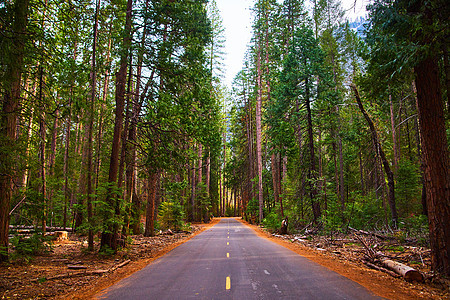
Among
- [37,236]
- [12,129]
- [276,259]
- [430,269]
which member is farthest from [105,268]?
[430,269]

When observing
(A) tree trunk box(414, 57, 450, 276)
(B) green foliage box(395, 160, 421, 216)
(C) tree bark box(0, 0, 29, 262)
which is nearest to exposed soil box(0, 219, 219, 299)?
(C) tree bark box(0, 0, 29, 262)

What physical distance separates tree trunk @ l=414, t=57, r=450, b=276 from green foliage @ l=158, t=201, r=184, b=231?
1951cm

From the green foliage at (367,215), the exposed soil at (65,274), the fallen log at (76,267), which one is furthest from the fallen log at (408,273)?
the green foliage at (367,215)

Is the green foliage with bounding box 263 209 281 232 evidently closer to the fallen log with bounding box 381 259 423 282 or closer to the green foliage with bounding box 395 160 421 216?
the green foliage with bounding box 395 160 421 216

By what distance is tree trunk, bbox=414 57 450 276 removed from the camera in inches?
285

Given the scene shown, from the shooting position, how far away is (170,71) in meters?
11.9

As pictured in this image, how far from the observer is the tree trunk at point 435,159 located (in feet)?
23.7

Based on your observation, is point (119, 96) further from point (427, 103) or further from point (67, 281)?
point (427, 103)

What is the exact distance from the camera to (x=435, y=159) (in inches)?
294

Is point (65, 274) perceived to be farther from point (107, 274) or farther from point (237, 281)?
point (237, 281)

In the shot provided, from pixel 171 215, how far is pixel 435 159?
67.5ft

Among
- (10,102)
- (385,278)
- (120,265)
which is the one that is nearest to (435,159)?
(385,278)

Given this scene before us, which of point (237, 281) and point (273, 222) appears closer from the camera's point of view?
point (237, 281)

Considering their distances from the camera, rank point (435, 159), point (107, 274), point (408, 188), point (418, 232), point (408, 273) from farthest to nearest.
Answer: point (408, 188) < point (418, 232) < point (107, 274) < point (435, 159) < point (408, 273)
